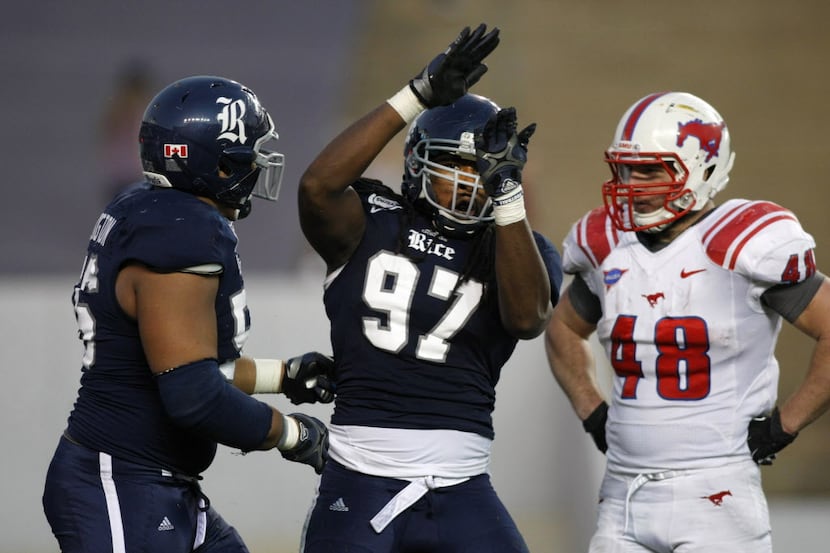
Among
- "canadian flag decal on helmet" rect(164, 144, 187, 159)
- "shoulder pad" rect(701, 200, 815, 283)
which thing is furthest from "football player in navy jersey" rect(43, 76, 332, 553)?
"shoulder pad" rect(701, 200, 815, 283)

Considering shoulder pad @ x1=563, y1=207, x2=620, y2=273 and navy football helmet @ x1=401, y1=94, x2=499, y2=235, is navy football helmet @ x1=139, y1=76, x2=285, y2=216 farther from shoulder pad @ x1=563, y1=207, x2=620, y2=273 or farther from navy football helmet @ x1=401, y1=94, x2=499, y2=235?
shoulder pad @ x1=563, y1=207, x2=620, y2=273

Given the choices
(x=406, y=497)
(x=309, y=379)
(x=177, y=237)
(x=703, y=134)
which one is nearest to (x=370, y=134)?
(x=177, y=237)

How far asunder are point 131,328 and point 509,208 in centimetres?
102

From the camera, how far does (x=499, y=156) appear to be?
3.14 meters

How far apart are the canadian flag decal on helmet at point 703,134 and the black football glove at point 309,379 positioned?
126 cm

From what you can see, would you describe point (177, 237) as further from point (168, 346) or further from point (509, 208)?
point (509, 208)

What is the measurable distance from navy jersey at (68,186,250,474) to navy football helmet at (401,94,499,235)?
0.63m

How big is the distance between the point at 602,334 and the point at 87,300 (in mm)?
1541

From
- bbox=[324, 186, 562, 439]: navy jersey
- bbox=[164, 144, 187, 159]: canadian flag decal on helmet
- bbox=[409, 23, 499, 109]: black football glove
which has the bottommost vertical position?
bbox=[324, 186, 562, 439]: navy jersey

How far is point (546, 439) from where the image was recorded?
5203 mm

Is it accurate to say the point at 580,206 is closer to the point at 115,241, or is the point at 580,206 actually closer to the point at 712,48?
the point at 712,48

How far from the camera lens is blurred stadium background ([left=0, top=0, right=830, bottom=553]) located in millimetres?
9945

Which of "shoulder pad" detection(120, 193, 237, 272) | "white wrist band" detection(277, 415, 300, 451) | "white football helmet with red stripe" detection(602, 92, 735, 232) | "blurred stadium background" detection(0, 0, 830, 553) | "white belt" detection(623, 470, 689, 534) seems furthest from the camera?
"blurred stadium background" detection(0, 0, 830, 553)

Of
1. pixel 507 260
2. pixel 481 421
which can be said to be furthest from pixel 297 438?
Result: pixel 507 260
